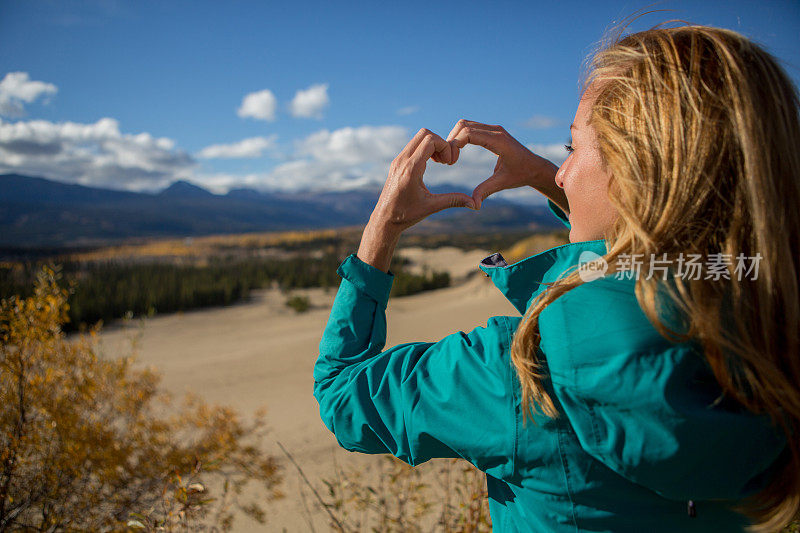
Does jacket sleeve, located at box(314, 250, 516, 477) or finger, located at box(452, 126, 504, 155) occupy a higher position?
finger, located at box(452, 126, 504, 155)

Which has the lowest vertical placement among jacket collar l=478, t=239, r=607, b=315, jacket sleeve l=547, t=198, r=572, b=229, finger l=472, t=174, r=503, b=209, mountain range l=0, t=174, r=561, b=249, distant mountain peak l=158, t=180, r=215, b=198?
jacket collar l=478, t=239, r=607, b=315

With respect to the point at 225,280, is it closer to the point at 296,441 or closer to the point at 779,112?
the point at 296,441

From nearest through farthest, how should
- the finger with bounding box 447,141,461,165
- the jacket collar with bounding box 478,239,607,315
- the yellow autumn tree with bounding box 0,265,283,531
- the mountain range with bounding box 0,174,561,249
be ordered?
the jacket collar with bounding box 478,239,607,315, the finger with bounding box 447,141,461,165, the yellow autumn tree with bounding box 0,265,283,531, the mountain range with bounding box 0,174,561,249

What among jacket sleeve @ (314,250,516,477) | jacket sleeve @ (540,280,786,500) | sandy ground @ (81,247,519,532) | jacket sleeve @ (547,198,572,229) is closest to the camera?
jacket sleeve @ (540,280,786,500)

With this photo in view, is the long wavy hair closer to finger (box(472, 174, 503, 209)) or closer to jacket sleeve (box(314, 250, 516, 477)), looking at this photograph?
jacket sleeve (box(314, 250, 516, 477))

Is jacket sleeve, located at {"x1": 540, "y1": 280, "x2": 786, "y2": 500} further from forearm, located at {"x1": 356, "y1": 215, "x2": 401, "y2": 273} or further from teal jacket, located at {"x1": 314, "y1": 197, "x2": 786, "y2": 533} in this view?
forearm, located at {"x1": 356, "y1": 215, "x2": 401, "y2": 273}

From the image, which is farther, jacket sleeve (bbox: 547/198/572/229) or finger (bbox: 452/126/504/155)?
jacket sleeve (bbox: 547/198/572/229)

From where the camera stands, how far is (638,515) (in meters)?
0.81

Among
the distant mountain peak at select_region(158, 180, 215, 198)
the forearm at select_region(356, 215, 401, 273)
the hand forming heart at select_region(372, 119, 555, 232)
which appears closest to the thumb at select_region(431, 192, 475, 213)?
the hand forming heart at select_region(372, 119, 555, 232)

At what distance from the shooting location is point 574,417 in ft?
2.43

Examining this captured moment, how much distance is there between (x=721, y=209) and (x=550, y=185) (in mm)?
689

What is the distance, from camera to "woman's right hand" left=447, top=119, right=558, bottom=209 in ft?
4.27

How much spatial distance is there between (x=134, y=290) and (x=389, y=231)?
701 inches

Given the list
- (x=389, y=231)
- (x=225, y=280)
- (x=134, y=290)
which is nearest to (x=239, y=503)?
(x=389, y=231)
